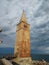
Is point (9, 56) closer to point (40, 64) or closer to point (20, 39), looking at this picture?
point (20, 39)

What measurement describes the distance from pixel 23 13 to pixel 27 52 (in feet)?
7.49

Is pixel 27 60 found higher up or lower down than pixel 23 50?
lower down

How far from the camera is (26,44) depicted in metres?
7.08

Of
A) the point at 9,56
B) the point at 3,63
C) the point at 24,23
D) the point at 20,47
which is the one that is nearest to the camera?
the point at 3,63

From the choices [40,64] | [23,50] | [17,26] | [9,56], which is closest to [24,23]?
[17,26]

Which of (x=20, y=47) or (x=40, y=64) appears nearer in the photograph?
Answer: (x=20, y=47)

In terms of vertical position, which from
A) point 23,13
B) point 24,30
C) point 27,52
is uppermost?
point 23,13

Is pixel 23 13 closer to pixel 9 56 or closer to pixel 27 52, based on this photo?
pixel 27 52

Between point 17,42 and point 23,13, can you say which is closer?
point 17,42

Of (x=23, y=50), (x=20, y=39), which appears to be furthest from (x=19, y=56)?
(x=20, y=39)

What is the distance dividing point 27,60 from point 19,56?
424 millimetres

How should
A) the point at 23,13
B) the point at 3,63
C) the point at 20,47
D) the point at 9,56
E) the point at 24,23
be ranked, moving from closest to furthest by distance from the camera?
the point at 3,63 < the point at 9,56 < the point at 20,47 < the point at 24,23 < the point at 23,13

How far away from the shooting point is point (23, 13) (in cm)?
817

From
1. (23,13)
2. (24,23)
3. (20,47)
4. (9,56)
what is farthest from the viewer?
(23,13)
